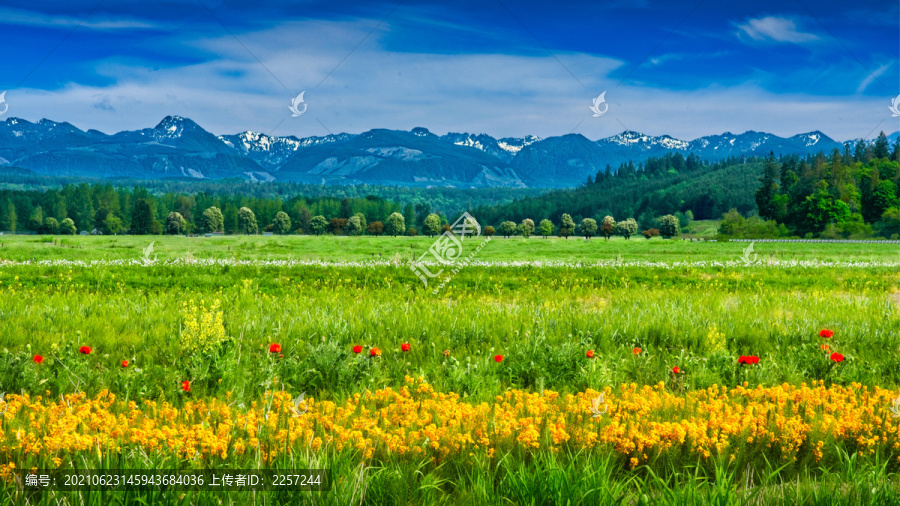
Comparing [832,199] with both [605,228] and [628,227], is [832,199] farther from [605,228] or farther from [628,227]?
[605,228]

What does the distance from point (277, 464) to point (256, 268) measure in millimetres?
18938

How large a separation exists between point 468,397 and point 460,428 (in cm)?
159

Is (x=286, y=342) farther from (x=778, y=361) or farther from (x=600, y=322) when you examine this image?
(x=778, y=361)

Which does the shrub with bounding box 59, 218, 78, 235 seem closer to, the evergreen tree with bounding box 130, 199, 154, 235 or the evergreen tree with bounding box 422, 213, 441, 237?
the evergreen tree with bounding box 130, 199, 154, 235

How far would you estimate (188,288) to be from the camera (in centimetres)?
1817

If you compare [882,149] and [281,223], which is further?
[281,223]

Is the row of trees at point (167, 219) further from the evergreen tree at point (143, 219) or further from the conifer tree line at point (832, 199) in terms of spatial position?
the conifer tree line at point (832, 199)

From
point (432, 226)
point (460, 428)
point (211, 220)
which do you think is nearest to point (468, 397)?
point (460, 428)

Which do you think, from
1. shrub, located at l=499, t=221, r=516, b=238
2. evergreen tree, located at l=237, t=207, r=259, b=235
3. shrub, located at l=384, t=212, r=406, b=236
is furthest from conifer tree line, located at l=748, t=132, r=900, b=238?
evergreen tree, located at l=237, t=207, r=259, b=235

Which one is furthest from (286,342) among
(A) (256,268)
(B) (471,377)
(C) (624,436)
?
(A) (256,268)

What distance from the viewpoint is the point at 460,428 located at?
5766 mm

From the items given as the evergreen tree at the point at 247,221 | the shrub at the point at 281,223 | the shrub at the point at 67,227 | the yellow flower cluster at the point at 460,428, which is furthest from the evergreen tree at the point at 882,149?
the shrub at the point at 67,227

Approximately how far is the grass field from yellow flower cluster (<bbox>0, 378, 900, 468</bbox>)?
0.08 ft

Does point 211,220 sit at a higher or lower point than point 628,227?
higher
